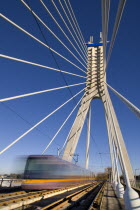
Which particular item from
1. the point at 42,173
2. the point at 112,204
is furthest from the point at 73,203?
the point at 42,173

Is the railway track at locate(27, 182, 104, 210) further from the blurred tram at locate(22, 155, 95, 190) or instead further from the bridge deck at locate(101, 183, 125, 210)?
the blurred tram at locate(22, 155, 95, 190)

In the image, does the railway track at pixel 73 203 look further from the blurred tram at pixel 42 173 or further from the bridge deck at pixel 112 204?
the blurred tram at pixel 42 173

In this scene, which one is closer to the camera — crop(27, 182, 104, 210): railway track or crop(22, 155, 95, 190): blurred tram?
crop(27, 182, 104, 210): railway track

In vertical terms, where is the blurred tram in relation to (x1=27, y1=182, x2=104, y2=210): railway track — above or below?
above

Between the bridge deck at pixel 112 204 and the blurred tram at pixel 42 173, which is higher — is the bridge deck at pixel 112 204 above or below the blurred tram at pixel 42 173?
below

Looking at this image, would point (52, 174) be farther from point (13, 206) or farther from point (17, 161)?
point (13, 206)

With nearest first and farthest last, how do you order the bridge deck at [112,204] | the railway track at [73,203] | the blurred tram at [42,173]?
the railway track at [73,203], the bridge deck at [112,204], the blurred tram at [42,173]

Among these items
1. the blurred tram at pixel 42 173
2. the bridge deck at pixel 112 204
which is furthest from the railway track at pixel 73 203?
the blurred tram at pixel 42 173

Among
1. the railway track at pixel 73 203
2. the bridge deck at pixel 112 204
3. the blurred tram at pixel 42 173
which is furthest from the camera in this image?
the blurred tram at pixel 42 173

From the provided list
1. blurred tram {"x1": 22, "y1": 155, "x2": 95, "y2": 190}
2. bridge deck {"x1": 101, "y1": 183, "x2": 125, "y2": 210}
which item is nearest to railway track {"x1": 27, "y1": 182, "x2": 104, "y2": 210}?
bridge deck {"x1": 101, "y1": 183, "x2": 125, "y2": 210}

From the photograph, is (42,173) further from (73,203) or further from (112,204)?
(112,204)

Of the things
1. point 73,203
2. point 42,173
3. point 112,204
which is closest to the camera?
point 112,204

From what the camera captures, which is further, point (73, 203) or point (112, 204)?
point (73, 203)

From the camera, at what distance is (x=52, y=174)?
12938mm
